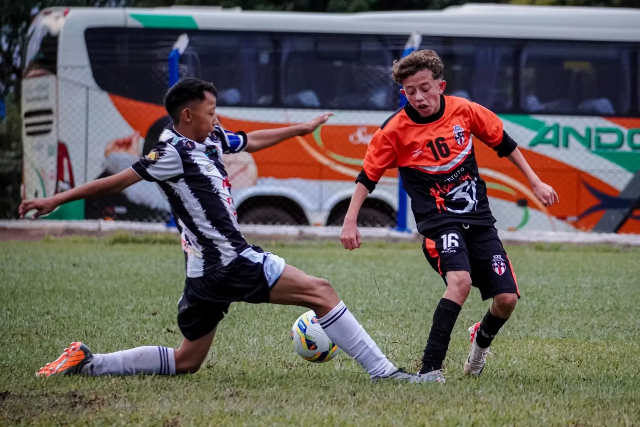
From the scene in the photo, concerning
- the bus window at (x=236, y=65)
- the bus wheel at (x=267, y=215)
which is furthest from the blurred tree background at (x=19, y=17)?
the bus wheel at (x=267, y=215)

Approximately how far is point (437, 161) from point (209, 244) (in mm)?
1299

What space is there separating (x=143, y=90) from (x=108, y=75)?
0.57m

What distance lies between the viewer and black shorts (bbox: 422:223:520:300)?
473 cm

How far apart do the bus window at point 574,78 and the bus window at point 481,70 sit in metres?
0.26

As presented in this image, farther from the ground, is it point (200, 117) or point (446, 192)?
point (200, 117)

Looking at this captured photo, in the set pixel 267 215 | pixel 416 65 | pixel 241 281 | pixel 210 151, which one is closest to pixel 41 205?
pixel 210 151

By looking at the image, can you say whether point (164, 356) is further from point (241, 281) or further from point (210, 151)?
point (210, 151)

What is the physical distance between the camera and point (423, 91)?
16.0 feet

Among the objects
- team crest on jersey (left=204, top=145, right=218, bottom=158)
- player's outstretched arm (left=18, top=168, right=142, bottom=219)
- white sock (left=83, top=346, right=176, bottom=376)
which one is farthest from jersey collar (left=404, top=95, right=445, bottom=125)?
white sock (left=83, top=346, right=176, bottom=376)

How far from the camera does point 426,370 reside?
461cm

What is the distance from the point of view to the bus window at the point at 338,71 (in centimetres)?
1397

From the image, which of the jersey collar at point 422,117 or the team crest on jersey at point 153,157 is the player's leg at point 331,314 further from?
the jersey collar at point 422,117

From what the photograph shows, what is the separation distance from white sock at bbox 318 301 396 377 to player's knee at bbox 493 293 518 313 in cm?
65

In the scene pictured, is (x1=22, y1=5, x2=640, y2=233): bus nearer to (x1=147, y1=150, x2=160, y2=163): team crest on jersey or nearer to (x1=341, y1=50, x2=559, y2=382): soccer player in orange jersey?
(x1=341, y1=50, x2=559, y2=382): soccer player in orange jersey
